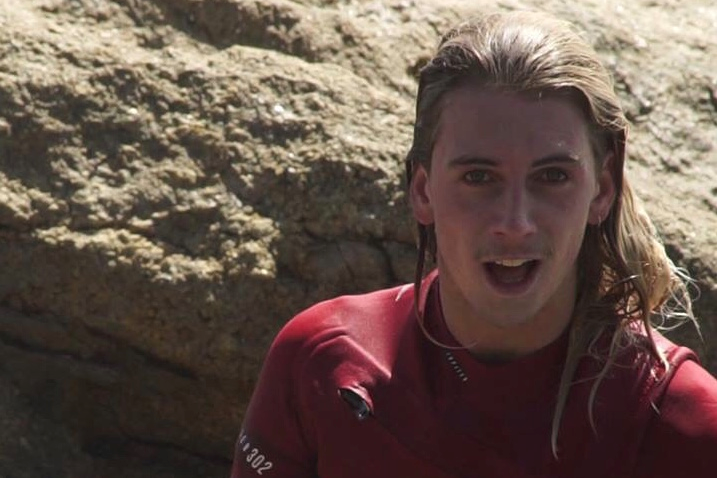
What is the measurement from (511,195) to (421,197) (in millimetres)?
310

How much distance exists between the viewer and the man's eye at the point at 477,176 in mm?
3113

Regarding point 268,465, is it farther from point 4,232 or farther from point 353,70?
point 353,70

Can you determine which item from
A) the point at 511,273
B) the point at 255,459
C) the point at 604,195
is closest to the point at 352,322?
the point at 255,459

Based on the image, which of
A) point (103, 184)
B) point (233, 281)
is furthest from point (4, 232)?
Result: point (233, 281)

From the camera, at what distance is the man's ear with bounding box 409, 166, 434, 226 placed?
3.33 metres

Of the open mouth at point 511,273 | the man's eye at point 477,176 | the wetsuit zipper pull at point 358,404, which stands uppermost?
the man's eye at point 477,176

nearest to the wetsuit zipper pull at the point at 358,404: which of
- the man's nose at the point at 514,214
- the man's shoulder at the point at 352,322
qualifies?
the man's shoulder at the point at 352,322

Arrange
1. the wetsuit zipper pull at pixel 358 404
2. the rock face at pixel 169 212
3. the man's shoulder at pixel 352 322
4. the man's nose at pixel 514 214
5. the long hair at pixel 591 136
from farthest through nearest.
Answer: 1. the rock face at pixel 169 212
2. the man's shoulder at pixel 352 322
3. the wetsuit zipper pull at pixel 358 404
4. the long hair at pixel 591 136
5. the man's nose at pixel 514 214

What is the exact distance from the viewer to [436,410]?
3.31 m

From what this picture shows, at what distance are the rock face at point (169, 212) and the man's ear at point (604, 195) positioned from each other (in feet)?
4.07

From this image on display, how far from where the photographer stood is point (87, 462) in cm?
437

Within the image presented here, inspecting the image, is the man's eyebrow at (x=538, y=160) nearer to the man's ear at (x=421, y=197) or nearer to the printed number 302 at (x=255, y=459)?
the man's ear at (x=421, y=197)

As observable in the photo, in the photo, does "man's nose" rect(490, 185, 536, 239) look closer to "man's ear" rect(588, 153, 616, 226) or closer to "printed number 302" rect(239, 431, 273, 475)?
"man's ear" rect(588, 153, 616, 226)

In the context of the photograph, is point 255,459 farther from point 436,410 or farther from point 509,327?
point 509,327
